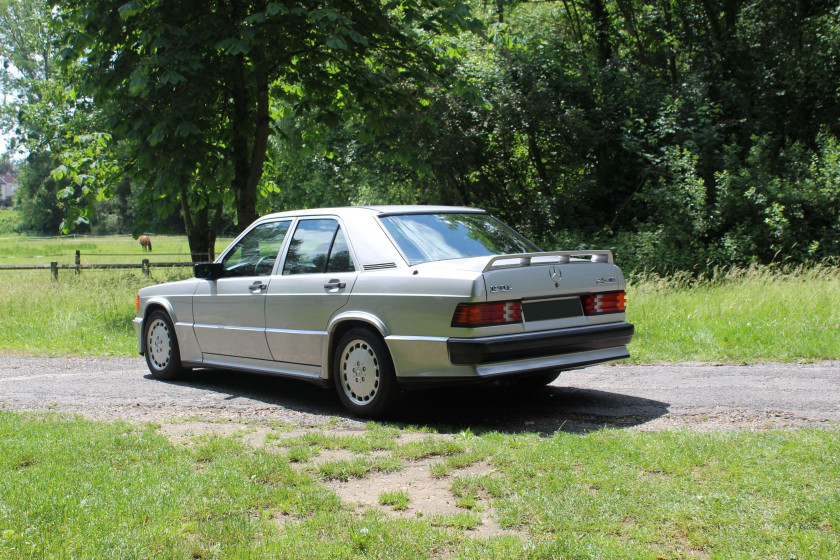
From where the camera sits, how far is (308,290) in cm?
696

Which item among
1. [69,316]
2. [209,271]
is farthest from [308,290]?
[69,316]

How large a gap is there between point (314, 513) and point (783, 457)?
8.67 feet

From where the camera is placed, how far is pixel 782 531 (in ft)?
11.5

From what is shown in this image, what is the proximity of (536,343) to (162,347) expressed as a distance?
4.73 m

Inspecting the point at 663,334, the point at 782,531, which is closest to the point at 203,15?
the point at 663,334

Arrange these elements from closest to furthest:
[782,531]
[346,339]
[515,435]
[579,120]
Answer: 1. [782,531]
2. [515,435]
3. [346,339]
4. [579,120]

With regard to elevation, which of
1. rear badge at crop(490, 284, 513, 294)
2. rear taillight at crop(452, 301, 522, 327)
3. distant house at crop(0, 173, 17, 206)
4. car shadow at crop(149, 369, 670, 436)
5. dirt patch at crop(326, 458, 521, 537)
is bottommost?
car shadow at crop(149, 369, 670, 436)

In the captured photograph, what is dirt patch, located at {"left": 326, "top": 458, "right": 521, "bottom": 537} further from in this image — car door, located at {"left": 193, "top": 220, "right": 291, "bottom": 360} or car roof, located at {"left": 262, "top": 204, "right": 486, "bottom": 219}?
car door, located at {"left": 193, "top": 220, "right": 291, "bottom": 360}

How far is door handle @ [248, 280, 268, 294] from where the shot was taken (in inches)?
296

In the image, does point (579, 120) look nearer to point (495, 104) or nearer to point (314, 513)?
point (495, 104)

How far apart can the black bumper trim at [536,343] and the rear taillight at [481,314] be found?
0.11 metres

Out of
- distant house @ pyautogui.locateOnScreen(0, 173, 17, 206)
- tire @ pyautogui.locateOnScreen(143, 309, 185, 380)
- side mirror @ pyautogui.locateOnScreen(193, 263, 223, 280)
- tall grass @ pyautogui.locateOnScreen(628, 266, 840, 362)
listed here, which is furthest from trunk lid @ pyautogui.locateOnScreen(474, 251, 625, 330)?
distant house @ pyautogui.locateOnScreen(0, 173, 17, 206)

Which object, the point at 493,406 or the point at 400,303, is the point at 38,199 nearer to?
the point at 493,406

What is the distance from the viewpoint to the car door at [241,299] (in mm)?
7578
